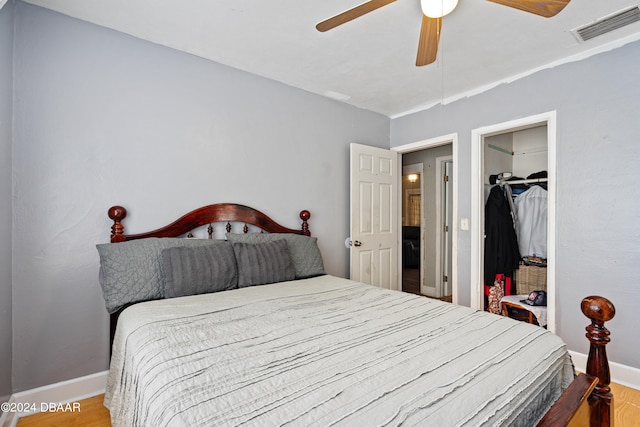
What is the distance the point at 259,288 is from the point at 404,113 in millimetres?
2836

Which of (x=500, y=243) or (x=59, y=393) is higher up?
(x=500, y=243)

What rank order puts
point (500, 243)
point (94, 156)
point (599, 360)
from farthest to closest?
point (500, 243)
point (94, 156)
point (599, 360)

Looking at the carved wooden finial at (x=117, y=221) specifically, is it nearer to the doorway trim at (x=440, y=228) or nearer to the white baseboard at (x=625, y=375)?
the white baseboard at (x=625, y=375)

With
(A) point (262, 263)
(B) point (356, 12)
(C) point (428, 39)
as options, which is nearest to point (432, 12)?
(C) point (428, 39)

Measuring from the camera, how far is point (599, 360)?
4.13 feet

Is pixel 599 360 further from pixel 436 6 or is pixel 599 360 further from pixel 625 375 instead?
pixel 436 6

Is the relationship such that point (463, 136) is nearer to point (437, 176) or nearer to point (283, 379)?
point (437, 176)

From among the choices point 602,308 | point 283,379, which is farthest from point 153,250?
point 602,308

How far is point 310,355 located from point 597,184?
2.60m

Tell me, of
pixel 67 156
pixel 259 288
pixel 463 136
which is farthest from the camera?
pixel 463 136

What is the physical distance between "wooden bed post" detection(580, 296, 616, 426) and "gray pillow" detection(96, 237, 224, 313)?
2.19 m

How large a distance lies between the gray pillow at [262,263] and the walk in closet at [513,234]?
2.38 metres

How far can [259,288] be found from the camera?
2.20m

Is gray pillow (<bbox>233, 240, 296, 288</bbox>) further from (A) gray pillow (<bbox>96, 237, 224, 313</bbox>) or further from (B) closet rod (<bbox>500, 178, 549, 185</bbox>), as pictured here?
(B) closet rod (<bbox>500, 178, 549, 185</bbox>)
